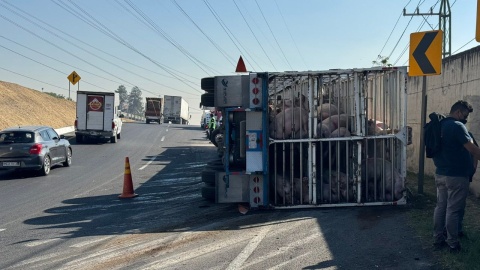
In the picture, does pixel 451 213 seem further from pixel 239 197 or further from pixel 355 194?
pixel 239 197

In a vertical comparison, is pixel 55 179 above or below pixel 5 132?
below

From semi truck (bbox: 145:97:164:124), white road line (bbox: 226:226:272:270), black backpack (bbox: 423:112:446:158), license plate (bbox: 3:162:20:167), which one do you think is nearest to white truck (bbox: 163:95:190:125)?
semi truck (bbox: 145:97:164:124)

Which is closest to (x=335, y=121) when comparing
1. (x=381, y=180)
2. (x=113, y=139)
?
(x=381, y=180)

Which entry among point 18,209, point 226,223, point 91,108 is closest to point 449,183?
point 226,223

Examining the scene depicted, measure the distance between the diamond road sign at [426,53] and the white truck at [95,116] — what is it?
2253 cm

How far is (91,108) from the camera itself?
2967 centimetres

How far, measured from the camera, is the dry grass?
4184cm

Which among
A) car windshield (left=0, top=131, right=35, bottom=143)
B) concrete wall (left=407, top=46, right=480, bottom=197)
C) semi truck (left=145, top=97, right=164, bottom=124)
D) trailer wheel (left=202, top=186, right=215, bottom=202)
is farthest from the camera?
semi truck (left=145, top=97, right=164, bottom=124)

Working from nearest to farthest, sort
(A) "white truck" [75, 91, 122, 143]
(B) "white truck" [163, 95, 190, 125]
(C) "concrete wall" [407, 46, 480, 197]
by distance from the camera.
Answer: (C) "concrete wall" [407, 46, 480, 197] < (A) "white truck" [75, 91, 122, 143] < (B) "white truck" [163, 95, 190, 125]

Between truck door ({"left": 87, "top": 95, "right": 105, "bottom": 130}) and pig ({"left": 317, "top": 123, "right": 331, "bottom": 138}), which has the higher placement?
truck door ({"left": 87, "top": 95, "right": 105, "bottom": 130})

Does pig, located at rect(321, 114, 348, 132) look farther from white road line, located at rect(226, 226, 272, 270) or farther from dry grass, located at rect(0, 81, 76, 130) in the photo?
dry grass, located at rect(0, 81, 76, 130)

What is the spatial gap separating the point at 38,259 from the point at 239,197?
3874mm

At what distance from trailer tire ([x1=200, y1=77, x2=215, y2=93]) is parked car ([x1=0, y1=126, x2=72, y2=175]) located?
323 inches

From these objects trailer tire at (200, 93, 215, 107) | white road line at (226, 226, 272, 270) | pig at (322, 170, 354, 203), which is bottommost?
white road line at (226, 226, 272, 270)
